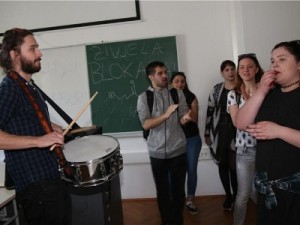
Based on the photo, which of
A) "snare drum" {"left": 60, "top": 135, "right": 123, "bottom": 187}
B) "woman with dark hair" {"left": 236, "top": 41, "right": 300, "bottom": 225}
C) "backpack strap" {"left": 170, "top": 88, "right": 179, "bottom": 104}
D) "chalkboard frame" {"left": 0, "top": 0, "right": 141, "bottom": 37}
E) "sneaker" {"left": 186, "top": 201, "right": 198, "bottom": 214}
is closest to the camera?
"woman with dark hair" {"left": 236, "top": 41, "right": 300, "bottom": 225}

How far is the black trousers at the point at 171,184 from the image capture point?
2.53m

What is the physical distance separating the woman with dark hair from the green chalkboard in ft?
6.28

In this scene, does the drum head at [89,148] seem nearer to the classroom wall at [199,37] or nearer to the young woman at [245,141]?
the young woman at [245,141]

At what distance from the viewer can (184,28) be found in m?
3.34

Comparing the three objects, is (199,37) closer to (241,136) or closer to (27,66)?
(241,136)

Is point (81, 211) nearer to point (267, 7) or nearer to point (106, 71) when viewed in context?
point (106, 71)

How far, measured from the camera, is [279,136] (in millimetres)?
1378

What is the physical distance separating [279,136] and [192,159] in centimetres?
184

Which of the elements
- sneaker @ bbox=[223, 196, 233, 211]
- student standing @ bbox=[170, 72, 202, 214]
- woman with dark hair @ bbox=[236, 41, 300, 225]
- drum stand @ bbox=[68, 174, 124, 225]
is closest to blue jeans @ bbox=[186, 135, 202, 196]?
student standing @ bbox=[170, 72, 202, 214]

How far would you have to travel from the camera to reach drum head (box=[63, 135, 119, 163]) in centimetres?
179

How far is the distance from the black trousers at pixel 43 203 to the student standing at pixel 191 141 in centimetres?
183

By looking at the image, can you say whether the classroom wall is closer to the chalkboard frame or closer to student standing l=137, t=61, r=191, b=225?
the chalkboard frame

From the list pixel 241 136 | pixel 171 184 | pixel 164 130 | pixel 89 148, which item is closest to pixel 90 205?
pixel 89 148

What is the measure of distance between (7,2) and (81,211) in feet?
9.34
